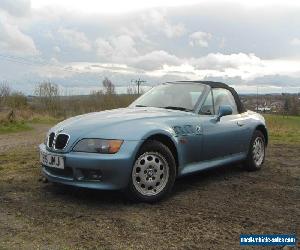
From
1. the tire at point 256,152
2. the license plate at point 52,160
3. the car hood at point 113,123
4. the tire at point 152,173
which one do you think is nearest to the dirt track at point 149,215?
the tire at point 152,173

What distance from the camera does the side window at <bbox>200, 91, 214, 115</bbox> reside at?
6.11 metres

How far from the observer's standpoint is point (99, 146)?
15.4ft

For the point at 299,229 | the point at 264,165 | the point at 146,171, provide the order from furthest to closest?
the point at 264,165 < the point at 146,171 < the point at 299,229

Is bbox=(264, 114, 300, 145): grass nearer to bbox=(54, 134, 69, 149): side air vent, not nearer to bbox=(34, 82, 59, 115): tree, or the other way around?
bbox=(54, 134, 69, 149): side air vent

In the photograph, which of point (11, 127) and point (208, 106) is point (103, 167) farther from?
point (11, 127)

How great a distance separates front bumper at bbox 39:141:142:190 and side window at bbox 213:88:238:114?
2090mm

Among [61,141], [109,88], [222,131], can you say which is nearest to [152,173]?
[61,141]

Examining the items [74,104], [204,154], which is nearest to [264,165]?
[204,154]

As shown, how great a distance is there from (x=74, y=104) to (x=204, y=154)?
44.8 metres

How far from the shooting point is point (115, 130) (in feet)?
15.9

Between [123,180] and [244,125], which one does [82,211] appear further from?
[244,125]

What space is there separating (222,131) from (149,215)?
2.14 metres

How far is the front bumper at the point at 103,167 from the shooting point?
463cm

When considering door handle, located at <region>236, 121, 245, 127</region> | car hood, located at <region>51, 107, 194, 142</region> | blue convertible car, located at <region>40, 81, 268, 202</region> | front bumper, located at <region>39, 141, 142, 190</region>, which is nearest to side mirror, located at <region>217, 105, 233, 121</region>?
blue convertible car, located at <region>40, 81, 268, 202</region>
